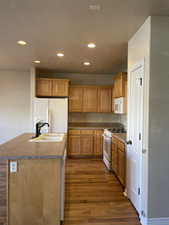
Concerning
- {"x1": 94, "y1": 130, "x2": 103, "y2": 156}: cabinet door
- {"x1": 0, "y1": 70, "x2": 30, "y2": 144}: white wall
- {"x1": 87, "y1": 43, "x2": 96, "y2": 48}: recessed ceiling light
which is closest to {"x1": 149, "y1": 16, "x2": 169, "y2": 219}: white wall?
{"x1": 87, "y1": 43, "x2": 96, "y2": 48}: recessed ceiling light

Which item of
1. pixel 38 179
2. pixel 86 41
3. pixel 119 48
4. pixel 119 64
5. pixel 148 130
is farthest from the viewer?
pixel 119 64

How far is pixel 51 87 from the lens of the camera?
16.3 feet

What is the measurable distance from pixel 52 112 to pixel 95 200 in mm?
2736

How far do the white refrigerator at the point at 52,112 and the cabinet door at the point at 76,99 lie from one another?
438 millimetres

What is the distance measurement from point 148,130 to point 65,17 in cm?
186

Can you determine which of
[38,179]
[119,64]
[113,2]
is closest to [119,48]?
[119,64]

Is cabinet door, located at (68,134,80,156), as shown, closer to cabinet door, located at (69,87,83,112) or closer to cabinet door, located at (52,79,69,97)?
cabinet door, located at (69,87,83,112)

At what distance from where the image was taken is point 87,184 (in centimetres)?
326

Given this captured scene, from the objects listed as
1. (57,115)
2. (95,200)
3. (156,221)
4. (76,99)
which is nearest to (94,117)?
(76,99)

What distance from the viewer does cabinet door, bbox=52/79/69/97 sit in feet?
16.3

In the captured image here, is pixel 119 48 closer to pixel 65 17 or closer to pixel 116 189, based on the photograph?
pixel 65 17

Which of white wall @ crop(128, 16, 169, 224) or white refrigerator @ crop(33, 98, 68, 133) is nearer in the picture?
white wall @ crop(128, 16, 169, 224)

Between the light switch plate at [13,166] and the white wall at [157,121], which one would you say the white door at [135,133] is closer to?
the white wall at [157,121]

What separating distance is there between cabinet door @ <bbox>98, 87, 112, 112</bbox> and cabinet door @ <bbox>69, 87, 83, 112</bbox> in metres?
0.63
